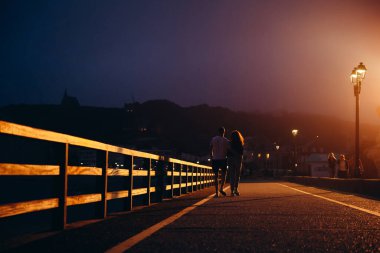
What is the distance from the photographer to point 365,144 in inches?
2625

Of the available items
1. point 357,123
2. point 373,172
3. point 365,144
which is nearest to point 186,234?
point 357,123

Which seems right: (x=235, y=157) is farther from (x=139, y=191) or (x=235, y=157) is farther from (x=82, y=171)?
(x=82, y=171)

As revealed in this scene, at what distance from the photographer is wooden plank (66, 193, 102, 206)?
23.6ft

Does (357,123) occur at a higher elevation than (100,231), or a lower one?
higher

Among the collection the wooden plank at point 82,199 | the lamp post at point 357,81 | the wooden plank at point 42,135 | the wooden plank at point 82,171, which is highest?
the lamp post at point 357,81

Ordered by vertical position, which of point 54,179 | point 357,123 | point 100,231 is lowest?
point 100,231

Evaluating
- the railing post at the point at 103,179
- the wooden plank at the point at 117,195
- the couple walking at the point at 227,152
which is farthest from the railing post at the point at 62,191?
the couple walking at the point at 227,152

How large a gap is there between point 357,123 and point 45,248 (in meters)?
18.6

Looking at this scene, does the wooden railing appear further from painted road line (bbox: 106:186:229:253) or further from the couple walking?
the couple walking

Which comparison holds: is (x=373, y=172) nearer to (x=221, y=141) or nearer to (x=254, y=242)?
(x=221, y=141)

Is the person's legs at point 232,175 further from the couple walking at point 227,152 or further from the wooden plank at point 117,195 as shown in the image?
the wooden plank at point 117,195

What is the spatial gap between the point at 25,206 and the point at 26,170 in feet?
1.28

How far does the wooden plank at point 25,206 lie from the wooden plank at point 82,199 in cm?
51

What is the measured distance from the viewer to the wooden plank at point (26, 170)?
17.3ft
